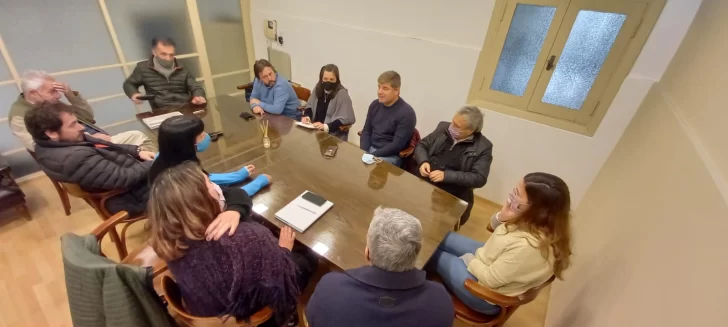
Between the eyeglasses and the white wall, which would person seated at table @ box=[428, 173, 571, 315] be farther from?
the white wall

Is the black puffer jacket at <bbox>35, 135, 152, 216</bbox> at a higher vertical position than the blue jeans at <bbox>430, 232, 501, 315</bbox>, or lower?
higher

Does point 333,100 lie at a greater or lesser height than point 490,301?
greater

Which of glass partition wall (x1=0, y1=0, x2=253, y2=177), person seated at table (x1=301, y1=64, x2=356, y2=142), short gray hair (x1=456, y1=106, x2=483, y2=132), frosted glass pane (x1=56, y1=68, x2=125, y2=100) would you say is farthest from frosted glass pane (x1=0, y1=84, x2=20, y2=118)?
short gray hair (x1=456, y1=106, x2=483, y2=132)

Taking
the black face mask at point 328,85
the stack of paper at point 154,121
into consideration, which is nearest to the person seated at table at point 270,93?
the black face mask at point 328,85

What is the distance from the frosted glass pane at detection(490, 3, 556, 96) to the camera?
239cm

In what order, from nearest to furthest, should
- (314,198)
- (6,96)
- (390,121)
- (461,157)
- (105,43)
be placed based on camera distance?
(314,198), (461,157), (390,121), (6,96), (105,43)

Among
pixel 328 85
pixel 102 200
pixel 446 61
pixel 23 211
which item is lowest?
pixel 23 211

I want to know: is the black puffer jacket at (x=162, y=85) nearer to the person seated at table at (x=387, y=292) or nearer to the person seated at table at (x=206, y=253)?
the person seated at table at (x=206, y=253)

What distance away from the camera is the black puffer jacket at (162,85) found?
2768mm

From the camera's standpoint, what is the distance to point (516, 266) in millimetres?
1299

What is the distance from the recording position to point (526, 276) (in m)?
1.31

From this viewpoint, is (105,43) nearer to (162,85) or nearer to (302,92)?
(162,85)

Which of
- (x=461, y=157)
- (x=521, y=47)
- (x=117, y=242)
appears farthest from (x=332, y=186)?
(x=521, y=47)

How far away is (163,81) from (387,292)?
9.73 ft
